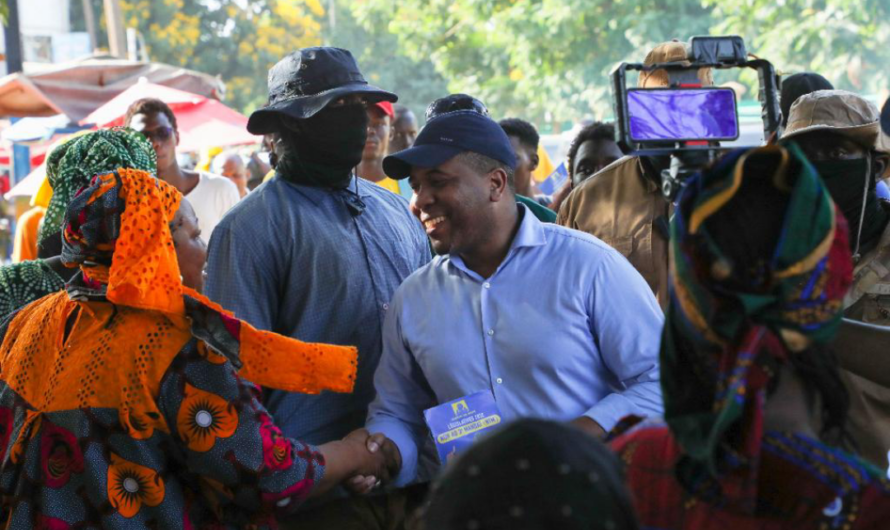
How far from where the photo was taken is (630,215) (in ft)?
15.1

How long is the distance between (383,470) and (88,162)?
165 centimetres

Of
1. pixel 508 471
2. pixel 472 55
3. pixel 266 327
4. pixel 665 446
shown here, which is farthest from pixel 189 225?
pixel 472 55

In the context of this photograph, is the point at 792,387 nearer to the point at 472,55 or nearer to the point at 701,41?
the point at 701,41

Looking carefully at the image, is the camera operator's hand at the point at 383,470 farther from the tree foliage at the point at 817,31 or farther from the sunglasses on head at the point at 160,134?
the tree foliage at the point at 817,31

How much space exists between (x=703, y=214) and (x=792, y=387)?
33cm

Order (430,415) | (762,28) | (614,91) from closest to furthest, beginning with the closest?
(614,91) < (430,415) < (762,28)

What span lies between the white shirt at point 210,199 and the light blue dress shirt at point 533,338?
4.09m

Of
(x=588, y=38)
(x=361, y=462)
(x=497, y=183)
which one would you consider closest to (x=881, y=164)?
(x=497, y=183)

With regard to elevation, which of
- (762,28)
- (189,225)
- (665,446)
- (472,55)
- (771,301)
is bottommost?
(472,55)

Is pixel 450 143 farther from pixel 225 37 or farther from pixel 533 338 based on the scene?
pixel 225 37

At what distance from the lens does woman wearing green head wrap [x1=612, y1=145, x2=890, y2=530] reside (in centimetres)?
182

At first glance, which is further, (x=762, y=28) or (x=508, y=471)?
(x=762, y=28)

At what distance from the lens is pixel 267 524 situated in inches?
130

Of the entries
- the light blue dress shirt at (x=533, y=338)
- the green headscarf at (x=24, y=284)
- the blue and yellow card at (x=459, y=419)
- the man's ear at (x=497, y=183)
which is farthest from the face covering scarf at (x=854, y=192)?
the green headscarf at (x=24, y=284)
